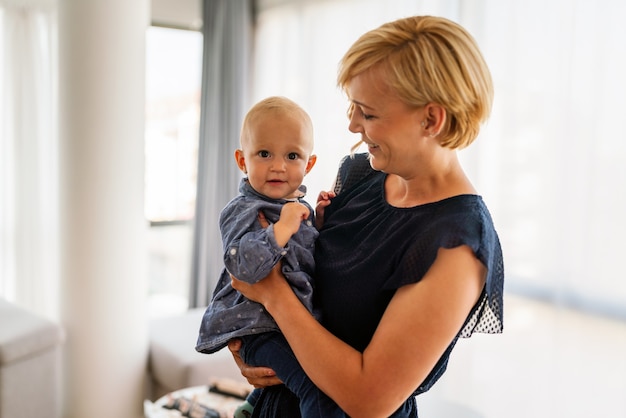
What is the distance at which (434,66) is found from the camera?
1022 mm

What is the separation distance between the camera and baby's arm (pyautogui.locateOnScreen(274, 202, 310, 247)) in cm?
122

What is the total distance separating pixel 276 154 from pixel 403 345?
1.62 ft

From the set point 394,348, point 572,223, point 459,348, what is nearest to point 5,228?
point 459,348

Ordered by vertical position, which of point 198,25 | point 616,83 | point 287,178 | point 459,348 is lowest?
point 459,348

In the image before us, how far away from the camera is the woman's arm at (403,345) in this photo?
1.02 metres

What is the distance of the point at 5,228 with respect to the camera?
15.7 feet

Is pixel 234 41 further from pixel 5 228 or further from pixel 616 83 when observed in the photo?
pixel 616 83

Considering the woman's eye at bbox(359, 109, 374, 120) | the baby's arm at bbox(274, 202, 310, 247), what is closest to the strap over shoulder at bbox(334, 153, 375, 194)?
the baby's arm at bbox(274, 202, 310, 247)

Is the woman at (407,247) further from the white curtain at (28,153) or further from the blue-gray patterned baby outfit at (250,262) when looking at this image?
the white curtain at (28,153)

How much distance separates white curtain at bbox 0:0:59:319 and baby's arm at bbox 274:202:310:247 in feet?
13.0

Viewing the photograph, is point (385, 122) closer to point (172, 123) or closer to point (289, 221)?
point (289, 221)

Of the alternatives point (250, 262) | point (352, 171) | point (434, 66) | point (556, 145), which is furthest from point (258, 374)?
point (556, 145)

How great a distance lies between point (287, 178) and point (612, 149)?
5.77 ft

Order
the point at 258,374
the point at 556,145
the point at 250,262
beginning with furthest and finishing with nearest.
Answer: the point at 556,145
the point at 258,374
the point at 250,262
